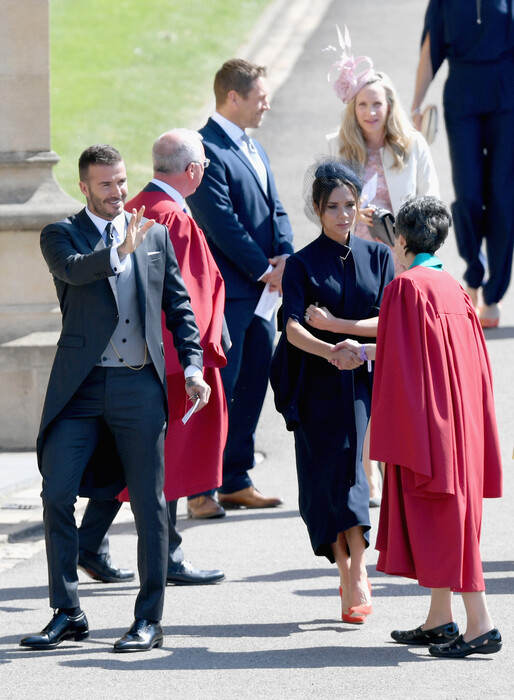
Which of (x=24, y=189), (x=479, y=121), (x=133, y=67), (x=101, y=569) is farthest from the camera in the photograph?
(x=133, y=67)

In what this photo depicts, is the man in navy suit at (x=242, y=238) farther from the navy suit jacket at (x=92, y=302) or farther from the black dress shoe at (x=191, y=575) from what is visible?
the navy suit jacket at (x=92, y=302)

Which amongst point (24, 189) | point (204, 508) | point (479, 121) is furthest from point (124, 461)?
point (479, 121)

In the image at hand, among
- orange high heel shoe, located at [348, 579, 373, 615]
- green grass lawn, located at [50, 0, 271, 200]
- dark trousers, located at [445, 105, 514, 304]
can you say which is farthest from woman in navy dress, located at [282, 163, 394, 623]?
green grass lawn, located at [50, 0, 271, 200]

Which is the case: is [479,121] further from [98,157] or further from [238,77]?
[98,157]

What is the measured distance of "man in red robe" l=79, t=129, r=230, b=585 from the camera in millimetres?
6785

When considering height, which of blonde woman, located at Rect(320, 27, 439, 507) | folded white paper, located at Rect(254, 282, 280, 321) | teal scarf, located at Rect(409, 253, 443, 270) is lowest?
folded white paper, located at Rect(254, 282, 280, 321)

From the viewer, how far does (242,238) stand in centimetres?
801

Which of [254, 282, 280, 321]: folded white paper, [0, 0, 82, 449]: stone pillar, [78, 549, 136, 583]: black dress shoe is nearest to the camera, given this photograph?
[78, 549, 136, 583]: black dress shoe

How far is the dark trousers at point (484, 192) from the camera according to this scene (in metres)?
10.9

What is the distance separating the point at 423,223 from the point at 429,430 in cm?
82

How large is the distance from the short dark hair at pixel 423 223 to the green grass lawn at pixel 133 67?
398 inches

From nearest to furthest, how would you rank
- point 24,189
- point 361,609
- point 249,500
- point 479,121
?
point 361,609, point 249,500, point 24,189, point 479,121

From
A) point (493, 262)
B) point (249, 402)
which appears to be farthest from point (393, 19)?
point (249, 402)

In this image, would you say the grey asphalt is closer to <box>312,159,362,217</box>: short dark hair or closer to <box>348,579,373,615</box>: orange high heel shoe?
<box>348,579,373,615</box>: orange high heel shoe
